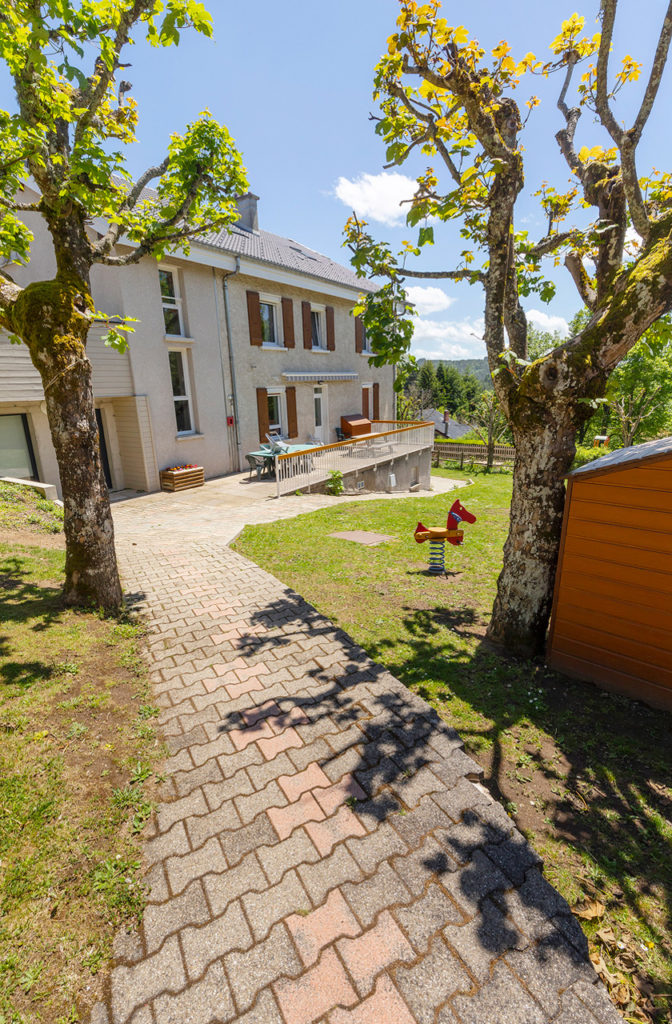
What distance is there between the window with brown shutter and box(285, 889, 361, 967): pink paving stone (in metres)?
15.0

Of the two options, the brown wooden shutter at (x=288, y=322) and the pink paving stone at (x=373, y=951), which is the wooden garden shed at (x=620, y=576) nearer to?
the pink paving stone at (x=373, y=951)

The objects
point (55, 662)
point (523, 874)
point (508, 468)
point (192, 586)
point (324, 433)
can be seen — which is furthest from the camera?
point (508, 468)

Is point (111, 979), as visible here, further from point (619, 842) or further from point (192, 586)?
point (192, 586)

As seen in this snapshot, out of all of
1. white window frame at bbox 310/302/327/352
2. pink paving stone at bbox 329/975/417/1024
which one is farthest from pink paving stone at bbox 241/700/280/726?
white window frame at bbox 310/302/327/352

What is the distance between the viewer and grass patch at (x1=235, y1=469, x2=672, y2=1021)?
230cm

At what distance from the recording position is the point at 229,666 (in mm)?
4445

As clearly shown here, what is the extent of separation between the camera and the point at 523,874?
8.05 feet

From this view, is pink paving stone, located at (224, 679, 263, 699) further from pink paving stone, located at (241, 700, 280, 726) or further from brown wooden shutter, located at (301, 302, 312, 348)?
brown wooden shutter, located at (301, 302, 312, 348)

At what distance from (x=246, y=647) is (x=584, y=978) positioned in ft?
11.6

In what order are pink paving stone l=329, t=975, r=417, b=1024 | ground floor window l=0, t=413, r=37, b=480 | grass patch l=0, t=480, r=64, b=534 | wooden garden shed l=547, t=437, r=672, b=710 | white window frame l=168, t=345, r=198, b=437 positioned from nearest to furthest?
pink paving stone l=329, t=975, r=417, b=1024 → wooden garden shed l=547, t=437, r=672, b=710 → grass patch l=0, t=480, r=64, b=534 → ground floor window l=0, t=413, r=37, b=480 → white window frame l=168, t=345, r=198, b=437

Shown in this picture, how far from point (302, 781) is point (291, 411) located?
621 inches

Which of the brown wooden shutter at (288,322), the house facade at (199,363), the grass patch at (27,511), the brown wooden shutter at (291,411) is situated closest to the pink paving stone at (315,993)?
the grass patch at (27,511)

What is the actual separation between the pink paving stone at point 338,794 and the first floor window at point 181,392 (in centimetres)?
1247

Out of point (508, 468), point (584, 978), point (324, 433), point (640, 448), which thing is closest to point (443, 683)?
point (584, 978)
